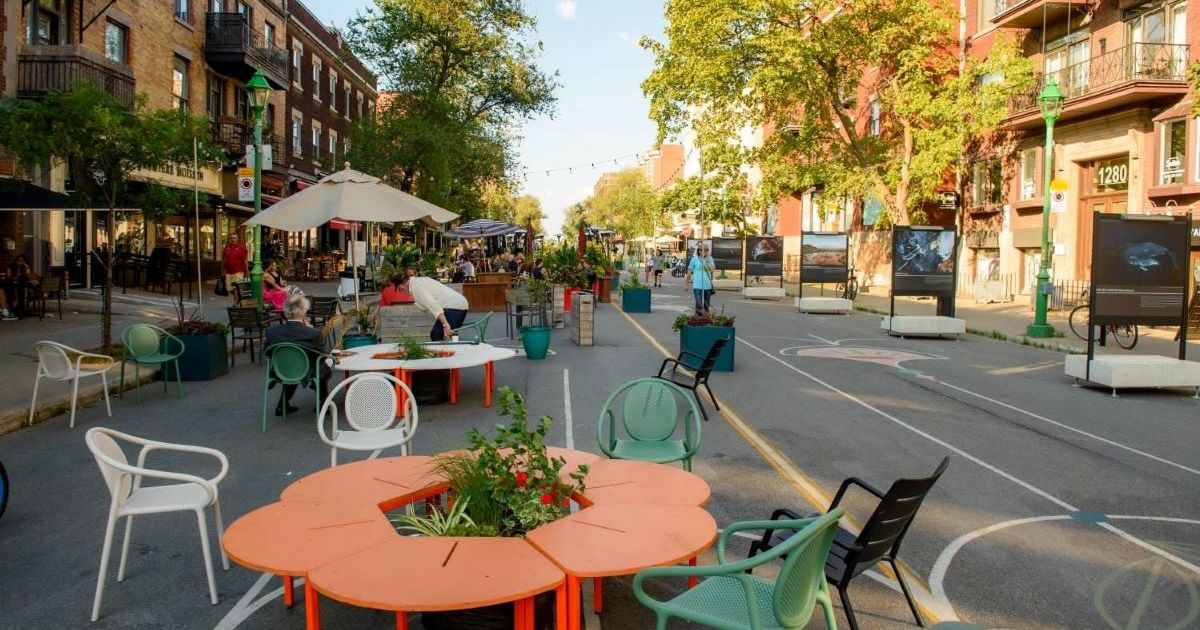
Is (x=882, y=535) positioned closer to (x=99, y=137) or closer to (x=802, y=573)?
(x=802, y=573)

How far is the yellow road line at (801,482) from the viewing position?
4.70 meters

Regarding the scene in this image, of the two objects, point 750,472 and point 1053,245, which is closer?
point 750,472

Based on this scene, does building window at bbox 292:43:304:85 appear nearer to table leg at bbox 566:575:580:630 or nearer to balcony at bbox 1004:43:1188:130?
balcony at bbox 1004:43:1188:130

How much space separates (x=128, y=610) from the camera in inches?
175

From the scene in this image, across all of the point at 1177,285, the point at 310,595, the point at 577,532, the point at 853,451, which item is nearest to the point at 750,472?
the point at 853,451

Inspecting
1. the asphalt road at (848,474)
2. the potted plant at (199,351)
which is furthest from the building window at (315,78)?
the potted plant at (199,351)

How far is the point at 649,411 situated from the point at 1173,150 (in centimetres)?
2371

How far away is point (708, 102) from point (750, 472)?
2963 centimetres

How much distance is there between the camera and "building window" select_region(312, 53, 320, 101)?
132 ft

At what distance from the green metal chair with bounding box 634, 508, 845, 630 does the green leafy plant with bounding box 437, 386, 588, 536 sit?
91 cm

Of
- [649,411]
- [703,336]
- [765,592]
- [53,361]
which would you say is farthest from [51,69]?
[765,592]

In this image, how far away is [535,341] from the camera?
1418 cm

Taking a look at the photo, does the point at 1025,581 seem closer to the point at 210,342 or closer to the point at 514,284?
the point at 210,342

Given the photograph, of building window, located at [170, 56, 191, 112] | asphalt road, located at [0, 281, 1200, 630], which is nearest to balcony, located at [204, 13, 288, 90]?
building window, located at [170, 56, 191, 112]
